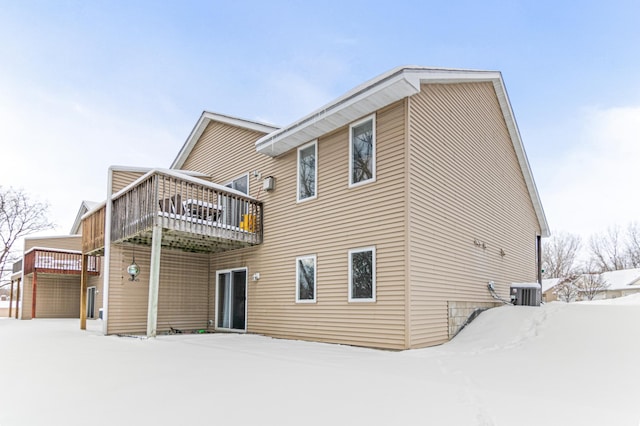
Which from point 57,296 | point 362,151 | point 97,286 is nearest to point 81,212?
point 57,296

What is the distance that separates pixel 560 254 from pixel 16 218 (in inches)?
1524

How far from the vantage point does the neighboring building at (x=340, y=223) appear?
7660 mm

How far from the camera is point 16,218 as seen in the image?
25812 mm

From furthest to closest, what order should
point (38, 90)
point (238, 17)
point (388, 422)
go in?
point (38, 90) < point (238, 17) < point (388, 422)

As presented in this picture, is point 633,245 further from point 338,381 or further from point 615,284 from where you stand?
point 338,381

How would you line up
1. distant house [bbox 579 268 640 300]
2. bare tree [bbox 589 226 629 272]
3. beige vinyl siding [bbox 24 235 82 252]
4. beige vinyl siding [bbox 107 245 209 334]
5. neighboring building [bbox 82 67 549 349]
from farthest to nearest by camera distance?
bare tree [bbox 589 226 629 272], distant house [bbox 579 268 640 300], beige vinyl siding [bbox 24 235 82 252], beige vinyl siding [bbox 107 245 209 334], neighboring building [bbox 82 67 549 349]

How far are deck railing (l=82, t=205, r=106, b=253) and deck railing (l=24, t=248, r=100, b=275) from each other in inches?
268

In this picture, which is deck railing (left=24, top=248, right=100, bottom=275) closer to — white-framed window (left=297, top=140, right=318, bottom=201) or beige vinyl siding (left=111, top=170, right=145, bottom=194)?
beige vinyl siding (left=111, top=170, right=145, bottom=194)

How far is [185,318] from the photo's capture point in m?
11.5

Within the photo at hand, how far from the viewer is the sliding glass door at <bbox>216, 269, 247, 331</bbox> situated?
10914mm

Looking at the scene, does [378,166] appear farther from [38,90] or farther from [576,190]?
A: [576,190]

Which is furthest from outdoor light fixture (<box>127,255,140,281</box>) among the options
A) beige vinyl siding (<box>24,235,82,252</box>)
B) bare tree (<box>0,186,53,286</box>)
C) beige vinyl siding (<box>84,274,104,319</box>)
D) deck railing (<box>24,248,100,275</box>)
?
bare tree (<box>0,186,53,286</box>)

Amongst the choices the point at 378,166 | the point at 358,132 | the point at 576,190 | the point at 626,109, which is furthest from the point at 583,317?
the point at 576,190

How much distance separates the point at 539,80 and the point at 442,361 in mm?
14330
